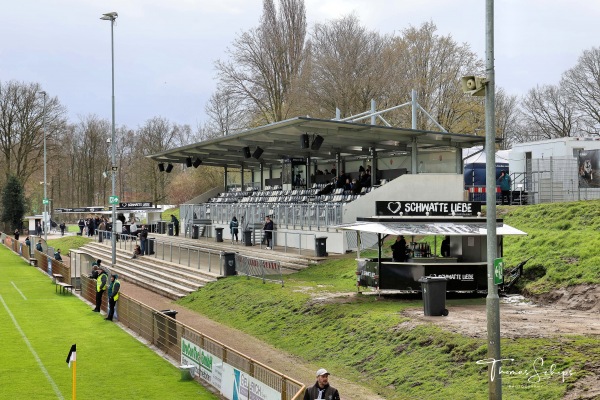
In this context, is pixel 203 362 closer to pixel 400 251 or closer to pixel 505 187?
pixel 400 251

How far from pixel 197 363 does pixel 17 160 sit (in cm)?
8069

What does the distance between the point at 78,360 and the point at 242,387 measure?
7178 millimetres

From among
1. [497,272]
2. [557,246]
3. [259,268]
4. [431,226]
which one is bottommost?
[259,268]

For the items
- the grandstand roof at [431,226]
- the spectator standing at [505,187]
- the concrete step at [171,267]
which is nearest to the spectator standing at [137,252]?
the concrete step at [171,267]

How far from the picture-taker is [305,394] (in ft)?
38.5

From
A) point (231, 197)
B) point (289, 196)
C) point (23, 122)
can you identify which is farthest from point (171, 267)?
point (23, 122)

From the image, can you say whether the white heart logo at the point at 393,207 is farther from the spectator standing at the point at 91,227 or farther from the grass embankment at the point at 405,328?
the spectator standing at the point at 91,227

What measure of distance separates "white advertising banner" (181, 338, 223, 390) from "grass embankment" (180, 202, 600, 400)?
3017 millimetres

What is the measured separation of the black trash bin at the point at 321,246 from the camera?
107 feet

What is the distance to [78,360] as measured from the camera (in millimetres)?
19688

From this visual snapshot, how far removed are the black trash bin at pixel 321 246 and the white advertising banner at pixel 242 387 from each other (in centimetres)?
1697

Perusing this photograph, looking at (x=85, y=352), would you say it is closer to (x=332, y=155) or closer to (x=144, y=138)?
(x=332, y=155)

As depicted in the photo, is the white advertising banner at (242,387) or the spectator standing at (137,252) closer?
the white advertising banner at (242,387)

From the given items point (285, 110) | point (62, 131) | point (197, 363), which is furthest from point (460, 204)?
point (62, 131)
